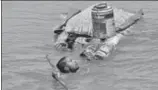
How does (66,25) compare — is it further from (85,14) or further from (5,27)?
(5,27)

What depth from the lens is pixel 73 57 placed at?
7.74 meters

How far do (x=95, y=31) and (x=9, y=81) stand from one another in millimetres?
1908

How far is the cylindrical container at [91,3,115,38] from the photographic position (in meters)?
7.74

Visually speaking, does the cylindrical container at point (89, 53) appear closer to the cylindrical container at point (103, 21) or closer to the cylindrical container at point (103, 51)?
the cylindrical container at point (103, 51)

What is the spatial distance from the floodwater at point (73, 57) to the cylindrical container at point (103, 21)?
405 millimetres

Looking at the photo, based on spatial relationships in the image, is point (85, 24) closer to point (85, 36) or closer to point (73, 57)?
point (85, 36)

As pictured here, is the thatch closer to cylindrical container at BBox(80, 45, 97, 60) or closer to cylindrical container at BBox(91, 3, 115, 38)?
cylindrical container at BBox(91, 3, 115, 38)

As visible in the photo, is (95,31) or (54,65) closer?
(54,65)

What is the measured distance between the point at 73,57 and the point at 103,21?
844mm

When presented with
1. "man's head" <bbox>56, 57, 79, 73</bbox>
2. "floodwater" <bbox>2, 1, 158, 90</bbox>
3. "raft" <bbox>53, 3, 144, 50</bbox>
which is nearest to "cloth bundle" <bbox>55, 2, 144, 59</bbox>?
"raft" <bbox>53, 3, 144, 50</bbox>

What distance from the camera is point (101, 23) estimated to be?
7.85 metres

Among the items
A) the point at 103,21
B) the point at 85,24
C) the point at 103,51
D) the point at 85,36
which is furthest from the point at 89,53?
the point at 85,24

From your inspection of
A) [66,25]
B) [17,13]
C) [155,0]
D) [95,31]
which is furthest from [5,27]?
[155,0]

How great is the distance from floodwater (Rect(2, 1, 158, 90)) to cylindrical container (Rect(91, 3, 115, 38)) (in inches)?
15.9
